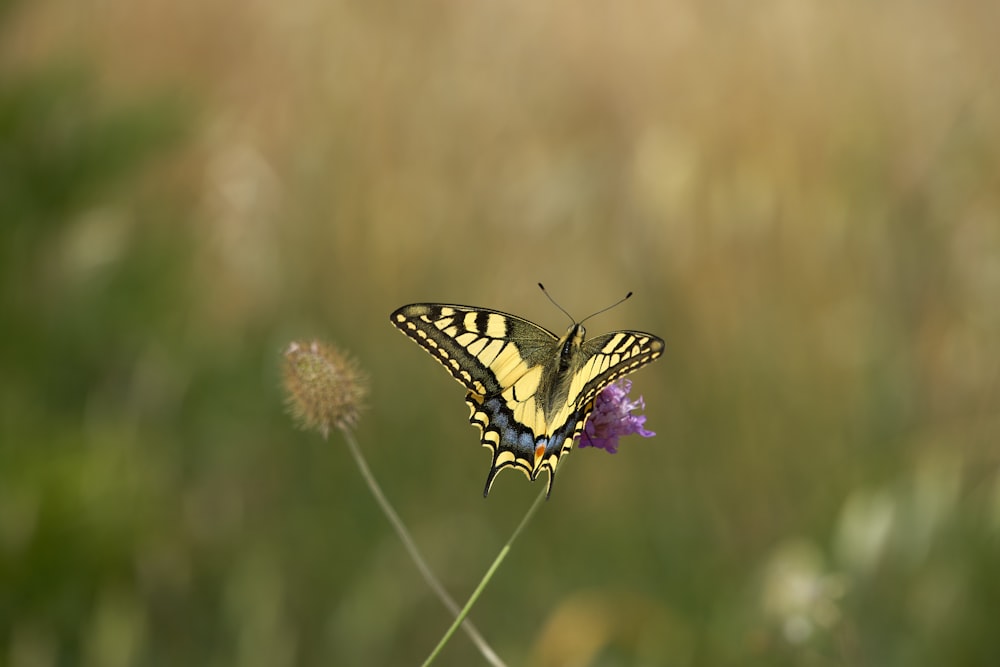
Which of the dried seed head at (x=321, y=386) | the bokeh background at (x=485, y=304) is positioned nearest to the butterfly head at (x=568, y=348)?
the dried seed head at (x=321, y=386)

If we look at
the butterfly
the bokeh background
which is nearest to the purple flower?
the butterfly

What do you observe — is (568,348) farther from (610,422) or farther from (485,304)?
(485,304)

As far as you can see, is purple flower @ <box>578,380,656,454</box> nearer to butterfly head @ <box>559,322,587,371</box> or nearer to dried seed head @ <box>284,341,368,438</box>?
butterfly head @ <box>559,322,587,371</box>

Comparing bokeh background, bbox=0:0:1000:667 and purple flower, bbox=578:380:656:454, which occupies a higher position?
bokeh background, bbox=0:0:1000:667

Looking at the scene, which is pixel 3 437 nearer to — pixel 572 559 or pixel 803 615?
pixel 572 559

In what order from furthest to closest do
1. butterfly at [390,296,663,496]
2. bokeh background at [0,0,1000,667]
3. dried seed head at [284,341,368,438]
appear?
bokeh background at [0,0,1000,667]
dried seed head at [284,341,368,438]
butterfly at [390,296,663,496]

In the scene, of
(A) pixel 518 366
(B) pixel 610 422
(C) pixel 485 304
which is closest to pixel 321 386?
(A) pixel 518 366

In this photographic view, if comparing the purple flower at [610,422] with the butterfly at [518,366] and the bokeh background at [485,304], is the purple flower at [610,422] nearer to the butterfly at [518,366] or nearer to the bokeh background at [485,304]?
the butterfly at [518,366]
